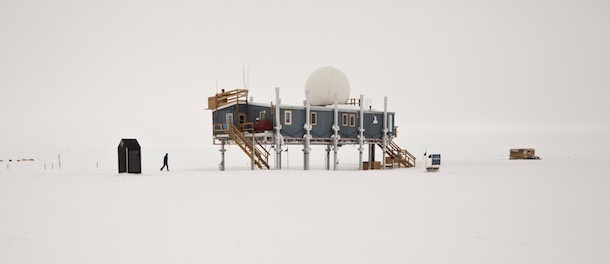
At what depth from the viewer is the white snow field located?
27.1 feet

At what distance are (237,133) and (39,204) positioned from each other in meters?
19.6

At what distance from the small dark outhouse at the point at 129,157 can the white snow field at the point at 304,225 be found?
10101 mm

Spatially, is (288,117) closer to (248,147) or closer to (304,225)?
(248,147)

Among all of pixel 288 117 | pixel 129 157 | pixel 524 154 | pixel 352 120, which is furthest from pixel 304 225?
pixel 524 154

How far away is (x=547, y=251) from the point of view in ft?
28.0

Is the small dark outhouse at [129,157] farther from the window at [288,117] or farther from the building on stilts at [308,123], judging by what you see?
the window at [288,117]

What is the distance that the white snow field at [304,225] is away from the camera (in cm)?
827

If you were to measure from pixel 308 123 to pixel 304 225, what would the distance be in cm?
2367

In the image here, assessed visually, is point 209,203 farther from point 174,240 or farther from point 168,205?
point 174,240

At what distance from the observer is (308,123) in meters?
34.2
